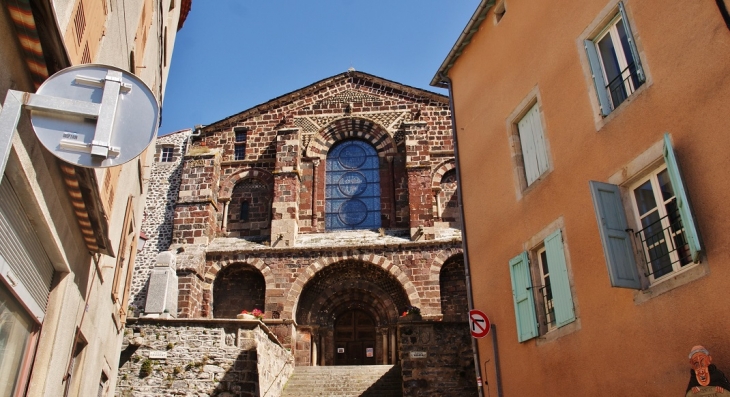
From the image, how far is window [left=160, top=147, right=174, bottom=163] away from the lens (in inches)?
944

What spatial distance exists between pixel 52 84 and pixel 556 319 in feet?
20.6

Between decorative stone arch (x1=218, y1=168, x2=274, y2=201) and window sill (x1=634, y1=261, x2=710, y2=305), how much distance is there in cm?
1611

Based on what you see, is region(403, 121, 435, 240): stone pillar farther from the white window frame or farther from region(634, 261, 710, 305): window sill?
region(634, 261, 710, 305): window sill

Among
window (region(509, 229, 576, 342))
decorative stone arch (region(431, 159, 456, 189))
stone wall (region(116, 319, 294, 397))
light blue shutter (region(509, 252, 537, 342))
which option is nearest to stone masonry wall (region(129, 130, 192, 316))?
stone wall (region(116, 319, 294, 397))

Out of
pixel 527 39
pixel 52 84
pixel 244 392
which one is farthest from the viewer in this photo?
pixel 244 392

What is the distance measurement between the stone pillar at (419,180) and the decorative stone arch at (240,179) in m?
4.80

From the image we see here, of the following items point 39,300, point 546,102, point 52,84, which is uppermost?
point 546,102

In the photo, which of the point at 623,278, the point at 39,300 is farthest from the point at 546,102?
the point at 39,300

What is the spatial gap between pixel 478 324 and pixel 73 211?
5910mm

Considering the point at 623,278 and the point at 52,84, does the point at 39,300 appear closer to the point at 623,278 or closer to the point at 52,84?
the point at 52,84

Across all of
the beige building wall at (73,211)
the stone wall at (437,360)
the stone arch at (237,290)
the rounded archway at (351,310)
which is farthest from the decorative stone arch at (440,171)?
the beige building wall at (73,211)

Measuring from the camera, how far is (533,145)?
9086 millimetres

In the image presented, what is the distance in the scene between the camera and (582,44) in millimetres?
7996

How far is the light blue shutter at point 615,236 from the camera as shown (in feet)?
20.9
